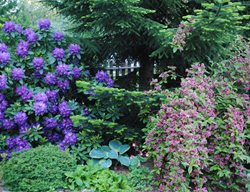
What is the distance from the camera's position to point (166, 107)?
2977mm

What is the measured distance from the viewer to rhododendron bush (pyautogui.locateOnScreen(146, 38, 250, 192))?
2.67m

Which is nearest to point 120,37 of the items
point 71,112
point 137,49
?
point 137,49

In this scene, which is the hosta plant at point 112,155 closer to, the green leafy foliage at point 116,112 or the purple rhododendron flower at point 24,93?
the green leafy foliage at point 116,112

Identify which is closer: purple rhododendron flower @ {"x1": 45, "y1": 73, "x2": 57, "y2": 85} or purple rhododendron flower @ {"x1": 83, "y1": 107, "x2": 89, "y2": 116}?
purple rhododendron flower @ {"x1": 45, "y1": 73, "x2": 57, "y2": 85}

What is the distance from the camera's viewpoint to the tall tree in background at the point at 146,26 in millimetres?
3346

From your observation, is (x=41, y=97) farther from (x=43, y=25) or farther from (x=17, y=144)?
(x=43, y=25)

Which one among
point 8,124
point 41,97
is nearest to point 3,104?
point 8,124

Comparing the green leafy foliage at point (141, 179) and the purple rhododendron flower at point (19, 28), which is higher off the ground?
the purple rhododendron flower at point (19, 28)

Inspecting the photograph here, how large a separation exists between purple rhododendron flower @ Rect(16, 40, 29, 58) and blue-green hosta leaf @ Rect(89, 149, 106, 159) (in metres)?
1.49

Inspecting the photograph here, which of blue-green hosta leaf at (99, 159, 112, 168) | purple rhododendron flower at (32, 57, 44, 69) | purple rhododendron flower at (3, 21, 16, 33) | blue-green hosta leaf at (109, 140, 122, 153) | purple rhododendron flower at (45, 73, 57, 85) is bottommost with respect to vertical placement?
blue-green hosta leaf at (99, 159, 112, 168)

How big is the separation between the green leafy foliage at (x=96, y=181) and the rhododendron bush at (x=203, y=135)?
40 cm

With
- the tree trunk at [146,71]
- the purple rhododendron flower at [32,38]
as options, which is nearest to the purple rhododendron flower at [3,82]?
the purple rhododendron flower at [32,38]

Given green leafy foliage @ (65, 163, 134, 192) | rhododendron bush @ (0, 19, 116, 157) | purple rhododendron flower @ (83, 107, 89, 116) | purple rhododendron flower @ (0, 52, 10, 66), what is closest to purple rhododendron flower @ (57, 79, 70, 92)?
rhododendron bush @ (0, 19, 116, 157)

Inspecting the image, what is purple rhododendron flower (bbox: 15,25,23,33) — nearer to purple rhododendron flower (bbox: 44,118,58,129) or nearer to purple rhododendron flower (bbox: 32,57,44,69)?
purple rhododendron flower (bbox: 32,57,44,69)
